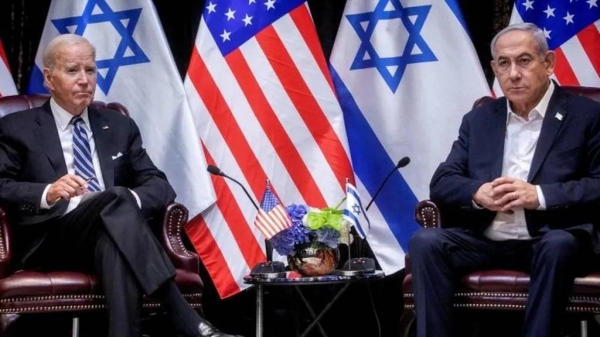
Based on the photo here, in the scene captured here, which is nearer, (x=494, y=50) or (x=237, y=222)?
(x=494, y=50)

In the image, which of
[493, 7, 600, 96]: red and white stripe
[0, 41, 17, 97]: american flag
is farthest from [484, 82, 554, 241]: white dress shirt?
[0, 41, 17, 97]: american flag

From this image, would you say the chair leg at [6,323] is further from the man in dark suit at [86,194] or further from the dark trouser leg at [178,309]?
the dark trouser leg at [178,309]

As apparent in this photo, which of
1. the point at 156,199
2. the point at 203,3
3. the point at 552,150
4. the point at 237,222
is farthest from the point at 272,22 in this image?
the point at 552,150

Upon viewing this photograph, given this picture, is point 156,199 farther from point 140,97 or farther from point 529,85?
point 529,85

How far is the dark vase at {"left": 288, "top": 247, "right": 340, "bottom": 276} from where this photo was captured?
4.61 metres

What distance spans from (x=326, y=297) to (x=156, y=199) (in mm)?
1560

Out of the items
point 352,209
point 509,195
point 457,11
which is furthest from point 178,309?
point 457,11

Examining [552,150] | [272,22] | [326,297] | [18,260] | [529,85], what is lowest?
[326,297]

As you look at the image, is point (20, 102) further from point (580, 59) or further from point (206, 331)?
point (580, 59)

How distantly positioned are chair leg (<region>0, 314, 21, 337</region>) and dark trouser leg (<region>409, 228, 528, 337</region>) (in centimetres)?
168

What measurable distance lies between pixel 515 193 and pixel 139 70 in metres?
2.39

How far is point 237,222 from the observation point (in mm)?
5629

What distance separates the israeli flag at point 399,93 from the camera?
220 inches

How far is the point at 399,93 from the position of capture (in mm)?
5652
